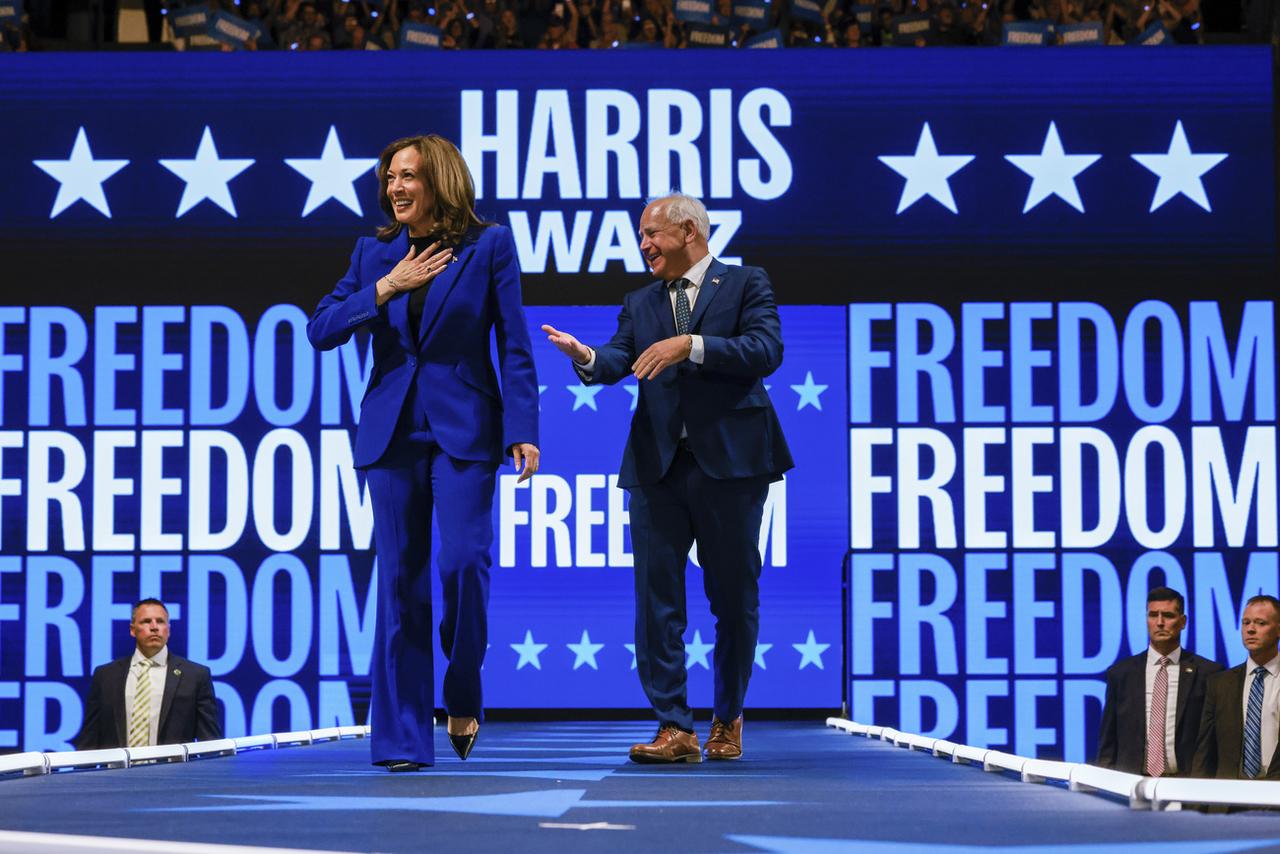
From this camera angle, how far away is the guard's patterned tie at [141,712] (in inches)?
242

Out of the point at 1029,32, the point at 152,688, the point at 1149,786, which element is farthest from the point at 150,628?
the point at 1149,786

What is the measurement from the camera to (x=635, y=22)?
834 cm

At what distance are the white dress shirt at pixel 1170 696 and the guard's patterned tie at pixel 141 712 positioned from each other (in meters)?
3.55

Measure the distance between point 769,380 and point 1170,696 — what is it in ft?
7.51

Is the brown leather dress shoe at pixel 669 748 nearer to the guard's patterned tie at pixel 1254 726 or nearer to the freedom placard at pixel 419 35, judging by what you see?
the guard's patterned tie at pixel 1254 726

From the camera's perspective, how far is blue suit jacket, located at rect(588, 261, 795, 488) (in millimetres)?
3432

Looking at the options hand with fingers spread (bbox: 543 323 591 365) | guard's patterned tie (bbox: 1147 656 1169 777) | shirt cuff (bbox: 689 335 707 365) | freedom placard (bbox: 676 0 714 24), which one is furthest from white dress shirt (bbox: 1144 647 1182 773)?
freedom placard (bbox: 676 0 714 24)

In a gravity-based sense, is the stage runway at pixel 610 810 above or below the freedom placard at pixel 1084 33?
below

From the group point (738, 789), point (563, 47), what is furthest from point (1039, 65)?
point (738, 789)

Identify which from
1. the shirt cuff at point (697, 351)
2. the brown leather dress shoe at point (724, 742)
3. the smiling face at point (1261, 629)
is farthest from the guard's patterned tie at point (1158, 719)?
the shirt cuff at point (697, 351)

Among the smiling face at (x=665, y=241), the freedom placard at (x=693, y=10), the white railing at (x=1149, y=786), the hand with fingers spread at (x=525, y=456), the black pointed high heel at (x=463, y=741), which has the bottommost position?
the black pointed high heel at (x=463, y=741)

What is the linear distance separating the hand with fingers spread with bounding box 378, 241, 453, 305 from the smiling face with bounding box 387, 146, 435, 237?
89 millimetres

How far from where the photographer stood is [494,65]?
24.4ft

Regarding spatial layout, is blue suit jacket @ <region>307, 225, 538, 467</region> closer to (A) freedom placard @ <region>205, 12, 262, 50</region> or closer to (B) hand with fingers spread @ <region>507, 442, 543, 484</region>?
(B) hand with fingers spread @ <region>507, 442, 543, 484</region>
